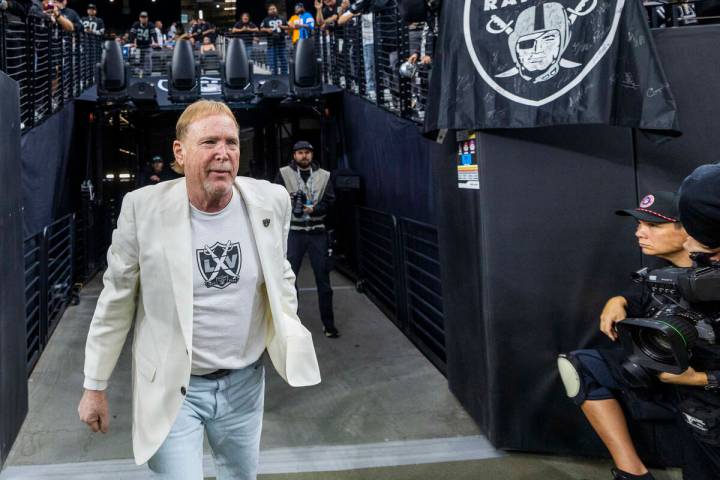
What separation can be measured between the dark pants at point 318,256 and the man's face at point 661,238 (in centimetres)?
359

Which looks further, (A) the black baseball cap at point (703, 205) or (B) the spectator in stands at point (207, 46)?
(B) the spectator in stands at point (207, 46)

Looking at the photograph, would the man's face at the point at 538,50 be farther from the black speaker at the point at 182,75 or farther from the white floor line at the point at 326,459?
the black speaker at the point at 182,75

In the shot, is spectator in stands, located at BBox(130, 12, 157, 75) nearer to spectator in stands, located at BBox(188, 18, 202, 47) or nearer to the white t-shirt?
spectator in stands, located at BBox(188, 18, 202, 47)

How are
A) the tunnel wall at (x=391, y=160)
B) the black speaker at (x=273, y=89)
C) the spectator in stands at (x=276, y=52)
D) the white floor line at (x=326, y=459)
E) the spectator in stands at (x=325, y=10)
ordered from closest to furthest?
the white floor line at (x=326, y=459) → the tunnel wall at (x=391, y=160) → the black speaker at (x=273, y=89) → the spectator in stands at (x=325, y=10) → the spectator in stands at (x=276, y=52)

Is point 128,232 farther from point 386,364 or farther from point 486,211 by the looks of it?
point 386,364

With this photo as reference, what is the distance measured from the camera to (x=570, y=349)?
→ 3355 mm

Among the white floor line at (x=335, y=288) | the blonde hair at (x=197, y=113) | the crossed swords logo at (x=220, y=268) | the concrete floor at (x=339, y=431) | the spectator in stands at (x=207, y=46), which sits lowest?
the concrete floor at (x=339, y=431)

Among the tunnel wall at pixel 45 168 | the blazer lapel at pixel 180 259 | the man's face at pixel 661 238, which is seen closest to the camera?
the blazer lapel at pixel 180 259

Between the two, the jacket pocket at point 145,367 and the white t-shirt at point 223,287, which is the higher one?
the white t-shirt at point 223,287

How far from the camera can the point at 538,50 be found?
3.11m

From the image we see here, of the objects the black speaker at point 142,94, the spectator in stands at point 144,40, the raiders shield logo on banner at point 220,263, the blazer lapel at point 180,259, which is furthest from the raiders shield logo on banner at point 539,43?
the spectator in stands at point 144,40

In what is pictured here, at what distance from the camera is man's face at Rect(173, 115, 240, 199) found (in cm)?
193

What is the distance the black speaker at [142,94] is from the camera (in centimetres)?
1055

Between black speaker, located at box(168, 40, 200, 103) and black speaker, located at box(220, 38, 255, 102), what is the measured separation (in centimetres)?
60
